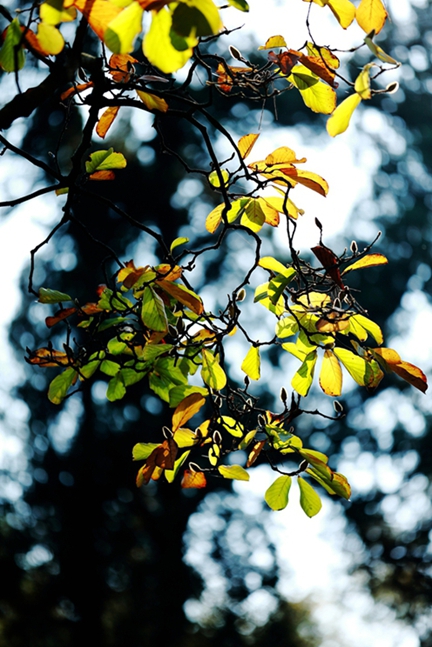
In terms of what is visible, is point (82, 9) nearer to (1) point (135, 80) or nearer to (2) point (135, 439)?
(1) point (135, 80)

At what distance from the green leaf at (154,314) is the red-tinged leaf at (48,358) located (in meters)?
0.26

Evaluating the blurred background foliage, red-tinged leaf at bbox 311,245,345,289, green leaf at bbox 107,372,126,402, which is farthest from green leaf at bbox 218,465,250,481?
the blurred background foliage

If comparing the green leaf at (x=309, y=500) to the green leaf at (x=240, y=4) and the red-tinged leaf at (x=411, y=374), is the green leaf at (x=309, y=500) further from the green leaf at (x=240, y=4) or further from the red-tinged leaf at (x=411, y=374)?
the green leaf at (x=240, y=4)

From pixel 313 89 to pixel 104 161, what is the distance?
34cm

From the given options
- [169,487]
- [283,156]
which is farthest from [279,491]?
[169,487]

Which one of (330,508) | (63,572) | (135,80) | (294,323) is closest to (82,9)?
(135,80)

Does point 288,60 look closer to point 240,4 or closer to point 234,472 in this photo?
point 240,4

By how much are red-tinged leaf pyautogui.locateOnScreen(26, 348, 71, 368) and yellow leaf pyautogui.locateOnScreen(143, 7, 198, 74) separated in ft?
2.11

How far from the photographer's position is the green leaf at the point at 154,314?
2.73 ft

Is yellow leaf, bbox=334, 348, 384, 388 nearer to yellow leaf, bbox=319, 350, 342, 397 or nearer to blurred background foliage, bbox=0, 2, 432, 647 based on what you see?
yellow leaf, bbox=319, 350, 342, 397

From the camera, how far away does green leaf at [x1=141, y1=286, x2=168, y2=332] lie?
83 cm

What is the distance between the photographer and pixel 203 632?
5633mm

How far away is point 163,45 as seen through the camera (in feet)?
1.58

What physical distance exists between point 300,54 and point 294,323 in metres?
0.39
